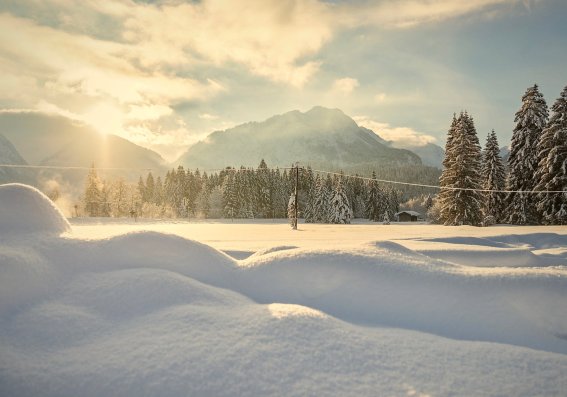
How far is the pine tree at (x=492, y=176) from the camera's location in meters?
33.9

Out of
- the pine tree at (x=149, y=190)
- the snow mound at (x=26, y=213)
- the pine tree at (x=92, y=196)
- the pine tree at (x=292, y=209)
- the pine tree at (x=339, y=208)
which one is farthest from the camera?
the pine tree at (x=149, y=190)

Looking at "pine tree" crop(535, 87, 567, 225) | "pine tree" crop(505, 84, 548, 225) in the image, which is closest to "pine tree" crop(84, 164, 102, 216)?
"pine tree" crop(505, 84, 548, 225)

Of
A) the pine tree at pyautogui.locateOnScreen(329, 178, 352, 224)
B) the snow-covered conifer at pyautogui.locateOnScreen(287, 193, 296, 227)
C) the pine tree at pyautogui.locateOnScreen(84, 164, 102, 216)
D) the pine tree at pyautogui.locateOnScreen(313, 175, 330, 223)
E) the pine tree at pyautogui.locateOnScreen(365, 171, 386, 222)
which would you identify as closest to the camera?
the snow-covered conifer at pyautogui.locateOnScreen(287, 193, 296, 227)

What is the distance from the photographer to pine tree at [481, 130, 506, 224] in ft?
111

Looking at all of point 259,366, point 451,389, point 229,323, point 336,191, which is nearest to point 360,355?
point 451,389

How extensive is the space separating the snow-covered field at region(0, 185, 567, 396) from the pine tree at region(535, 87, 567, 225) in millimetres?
28869

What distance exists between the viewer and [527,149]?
3036 centimetres

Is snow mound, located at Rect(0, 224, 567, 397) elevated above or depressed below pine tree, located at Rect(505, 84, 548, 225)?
below

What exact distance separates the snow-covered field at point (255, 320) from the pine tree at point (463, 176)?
1172 inches

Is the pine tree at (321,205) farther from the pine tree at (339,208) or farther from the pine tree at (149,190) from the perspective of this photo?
the pine tree at (149,190)

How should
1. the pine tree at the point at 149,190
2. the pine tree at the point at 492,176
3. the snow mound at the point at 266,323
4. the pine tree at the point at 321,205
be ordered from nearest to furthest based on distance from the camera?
the snow mound at the point at 266,323, the pine tree at the point at 492,176, the pine tree at the point at 321,205, the pine tree at the point at 149,190

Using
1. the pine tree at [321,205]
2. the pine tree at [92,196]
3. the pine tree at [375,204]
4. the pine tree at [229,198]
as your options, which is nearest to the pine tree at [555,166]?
the pine tree at [321,205]

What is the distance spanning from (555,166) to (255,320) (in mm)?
32387

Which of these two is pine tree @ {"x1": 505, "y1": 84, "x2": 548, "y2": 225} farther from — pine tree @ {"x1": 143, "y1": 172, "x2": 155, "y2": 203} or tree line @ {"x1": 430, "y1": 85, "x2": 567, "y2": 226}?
pine tree @ {"x1": 143, "y1": 172, "x2": 155, "y2": 203}
